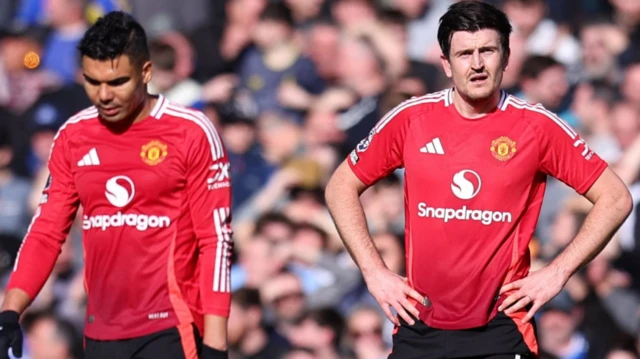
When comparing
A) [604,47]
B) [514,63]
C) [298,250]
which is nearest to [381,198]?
[298,250]

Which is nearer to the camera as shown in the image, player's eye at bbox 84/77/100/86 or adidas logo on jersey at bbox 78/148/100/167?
player's eye at bbox 84/77/100/86

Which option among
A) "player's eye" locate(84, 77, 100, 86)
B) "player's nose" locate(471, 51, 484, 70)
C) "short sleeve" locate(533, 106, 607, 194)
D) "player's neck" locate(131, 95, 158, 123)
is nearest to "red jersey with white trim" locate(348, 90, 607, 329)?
"short sleeve" locate(533, 106, 607, 194)

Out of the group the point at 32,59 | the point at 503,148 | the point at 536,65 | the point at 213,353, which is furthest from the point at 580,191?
the point at 32,59

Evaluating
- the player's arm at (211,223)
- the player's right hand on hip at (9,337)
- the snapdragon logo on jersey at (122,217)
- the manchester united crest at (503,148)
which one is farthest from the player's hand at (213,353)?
the manchester united crest at (503,148)

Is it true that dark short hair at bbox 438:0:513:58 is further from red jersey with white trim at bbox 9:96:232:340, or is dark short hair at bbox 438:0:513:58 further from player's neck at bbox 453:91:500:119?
red jersey with white trim at bbox 9:96:232:340

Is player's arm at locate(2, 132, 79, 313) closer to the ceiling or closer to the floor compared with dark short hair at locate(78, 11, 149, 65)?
closer to the floor

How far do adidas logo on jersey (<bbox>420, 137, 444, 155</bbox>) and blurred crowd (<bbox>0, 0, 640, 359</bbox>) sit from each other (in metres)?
3.63

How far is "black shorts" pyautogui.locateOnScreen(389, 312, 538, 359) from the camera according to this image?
5.68 metres

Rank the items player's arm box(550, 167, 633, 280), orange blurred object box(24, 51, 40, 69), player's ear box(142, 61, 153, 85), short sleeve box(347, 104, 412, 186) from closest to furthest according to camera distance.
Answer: player's arm box(550, 167, 633, 280) < short sleeve box(347, 104, 412, 186) < player's ear box(142, 61, 153, 85) < orange blurred object box(24, 51, 40, 69)

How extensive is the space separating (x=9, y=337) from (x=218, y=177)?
1.20m

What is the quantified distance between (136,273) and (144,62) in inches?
39.0

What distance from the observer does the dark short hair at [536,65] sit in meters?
9.92

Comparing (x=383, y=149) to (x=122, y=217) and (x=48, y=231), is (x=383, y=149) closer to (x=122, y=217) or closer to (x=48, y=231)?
(x=122, y=217)

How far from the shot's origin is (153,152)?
6.15 m
